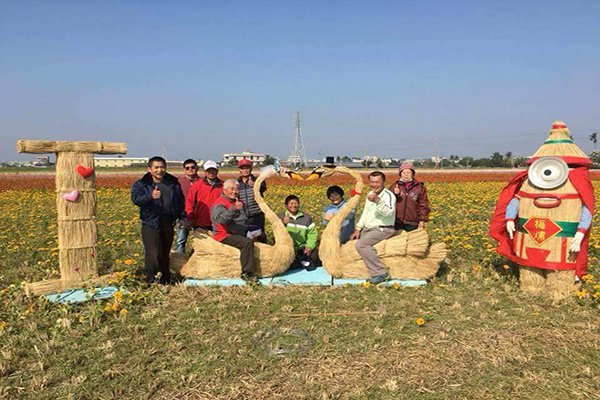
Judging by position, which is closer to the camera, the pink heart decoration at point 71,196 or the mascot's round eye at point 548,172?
the mascot's round eye at point 548,172

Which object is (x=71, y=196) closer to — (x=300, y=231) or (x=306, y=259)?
(x=300, y=231)

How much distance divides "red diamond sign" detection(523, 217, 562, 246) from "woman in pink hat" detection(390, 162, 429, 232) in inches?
58.6

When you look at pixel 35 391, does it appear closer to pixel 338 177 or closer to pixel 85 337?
pixel 85 337

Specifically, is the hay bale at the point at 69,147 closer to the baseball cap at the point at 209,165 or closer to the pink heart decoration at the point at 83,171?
the pink heart decoration at the point at 83,171

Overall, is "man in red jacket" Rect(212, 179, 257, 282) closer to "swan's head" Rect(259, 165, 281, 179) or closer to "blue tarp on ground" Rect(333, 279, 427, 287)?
"swan's head" Rect(259, 165, 281, 179)

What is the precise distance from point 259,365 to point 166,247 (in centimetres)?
271

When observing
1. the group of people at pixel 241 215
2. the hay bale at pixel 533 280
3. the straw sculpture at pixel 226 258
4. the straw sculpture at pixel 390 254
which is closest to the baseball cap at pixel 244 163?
the group of people at pixel 241 215

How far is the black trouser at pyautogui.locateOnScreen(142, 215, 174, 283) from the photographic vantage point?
5555 mm

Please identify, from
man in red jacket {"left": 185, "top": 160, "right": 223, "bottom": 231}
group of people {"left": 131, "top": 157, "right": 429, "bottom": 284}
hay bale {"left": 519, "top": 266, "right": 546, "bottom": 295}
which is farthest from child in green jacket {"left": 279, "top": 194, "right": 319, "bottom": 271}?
hay bale {"left": 519, "top": 266, "right": 546, "bottom": 295}

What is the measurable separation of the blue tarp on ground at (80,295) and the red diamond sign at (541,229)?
535 centimetres

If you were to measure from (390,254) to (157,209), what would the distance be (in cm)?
327

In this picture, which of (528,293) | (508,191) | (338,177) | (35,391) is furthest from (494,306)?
(338,177)

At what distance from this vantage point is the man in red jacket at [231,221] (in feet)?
19.0

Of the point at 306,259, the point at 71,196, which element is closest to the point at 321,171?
the point at 306,259
